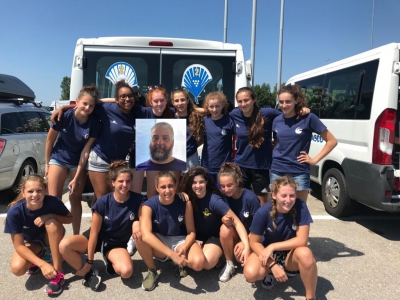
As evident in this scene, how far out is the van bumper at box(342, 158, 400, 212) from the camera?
3.82 m

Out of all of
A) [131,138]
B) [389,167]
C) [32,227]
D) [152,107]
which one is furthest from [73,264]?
[389,167]

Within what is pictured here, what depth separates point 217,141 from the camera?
344cm

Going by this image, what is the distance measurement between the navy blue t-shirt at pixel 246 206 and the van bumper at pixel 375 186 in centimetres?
162

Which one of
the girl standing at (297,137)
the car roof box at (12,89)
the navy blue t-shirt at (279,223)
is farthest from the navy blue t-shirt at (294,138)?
the car roof box at (12,89)

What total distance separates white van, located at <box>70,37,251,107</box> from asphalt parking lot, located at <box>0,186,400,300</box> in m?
2.07

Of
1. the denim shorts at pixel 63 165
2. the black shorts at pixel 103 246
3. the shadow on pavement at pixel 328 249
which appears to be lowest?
the shadow on pavement at pixel 328 249

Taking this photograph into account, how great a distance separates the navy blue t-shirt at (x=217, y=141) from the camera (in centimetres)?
344

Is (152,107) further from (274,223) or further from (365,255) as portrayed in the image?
(365,255)

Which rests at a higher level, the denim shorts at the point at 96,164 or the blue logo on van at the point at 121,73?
the blue logo on van at the point at 121,73

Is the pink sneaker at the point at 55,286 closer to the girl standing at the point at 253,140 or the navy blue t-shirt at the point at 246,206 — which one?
the navy blue t-shirt at the point at 246,206

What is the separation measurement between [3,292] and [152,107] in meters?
2.09

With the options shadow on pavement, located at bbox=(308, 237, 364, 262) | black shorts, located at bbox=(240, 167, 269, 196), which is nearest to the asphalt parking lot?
shadow on pavement, located at bbox=(308, 237, 364, 262)

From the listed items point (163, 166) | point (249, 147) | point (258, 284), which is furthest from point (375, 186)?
point (163, 166)

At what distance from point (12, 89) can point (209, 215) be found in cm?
671
